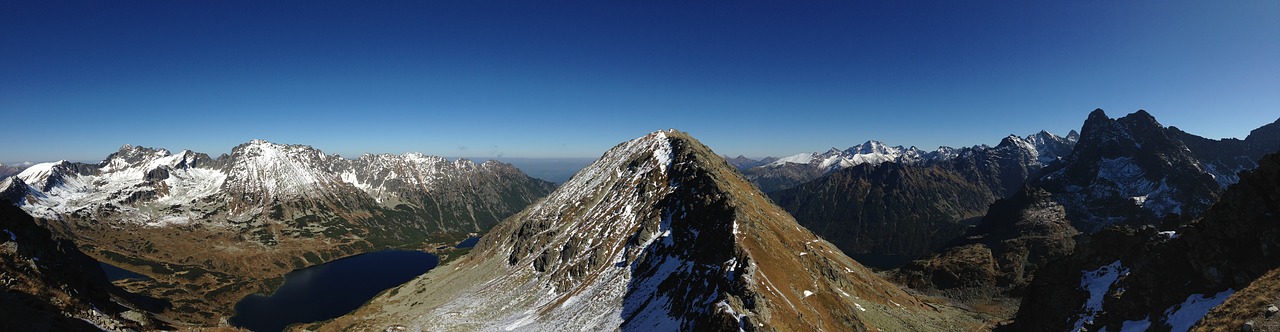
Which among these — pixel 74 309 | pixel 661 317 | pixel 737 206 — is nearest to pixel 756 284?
pixel 661 317

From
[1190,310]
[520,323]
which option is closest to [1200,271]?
[1190,310]

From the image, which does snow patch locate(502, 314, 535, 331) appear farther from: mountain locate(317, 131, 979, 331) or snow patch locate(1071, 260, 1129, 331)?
snow patch locate(1071, 260, 1129, 331)

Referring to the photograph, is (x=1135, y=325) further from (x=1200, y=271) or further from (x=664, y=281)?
(x=664, y=281)

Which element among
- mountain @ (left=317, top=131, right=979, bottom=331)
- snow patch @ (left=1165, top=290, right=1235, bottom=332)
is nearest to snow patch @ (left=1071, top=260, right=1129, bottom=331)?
snow patch @ (left=1165, top=290, right=1235, bottom=332)

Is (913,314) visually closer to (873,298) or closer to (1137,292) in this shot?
(873,298)

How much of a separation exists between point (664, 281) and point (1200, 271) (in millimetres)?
91446

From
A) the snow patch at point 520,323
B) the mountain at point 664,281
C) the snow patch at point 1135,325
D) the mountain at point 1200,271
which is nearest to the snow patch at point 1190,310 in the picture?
the mountain at point 1200,271

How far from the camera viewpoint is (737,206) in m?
136

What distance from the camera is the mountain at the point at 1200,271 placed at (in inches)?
1742

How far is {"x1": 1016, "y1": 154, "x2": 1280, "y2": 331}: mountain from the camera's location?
1742 inches

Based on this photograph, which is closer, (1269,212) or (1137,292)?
(1269,212)

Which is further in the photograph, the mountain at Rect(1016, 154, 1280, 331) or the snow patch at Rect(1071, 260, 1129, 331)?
the snow patch at Rect(1071, 260, 1129, 331)

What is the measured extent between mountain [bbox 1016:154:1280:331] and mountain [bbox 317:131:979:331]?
4227 centimetres

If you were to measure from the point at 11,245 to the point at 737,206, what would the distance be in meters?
127
